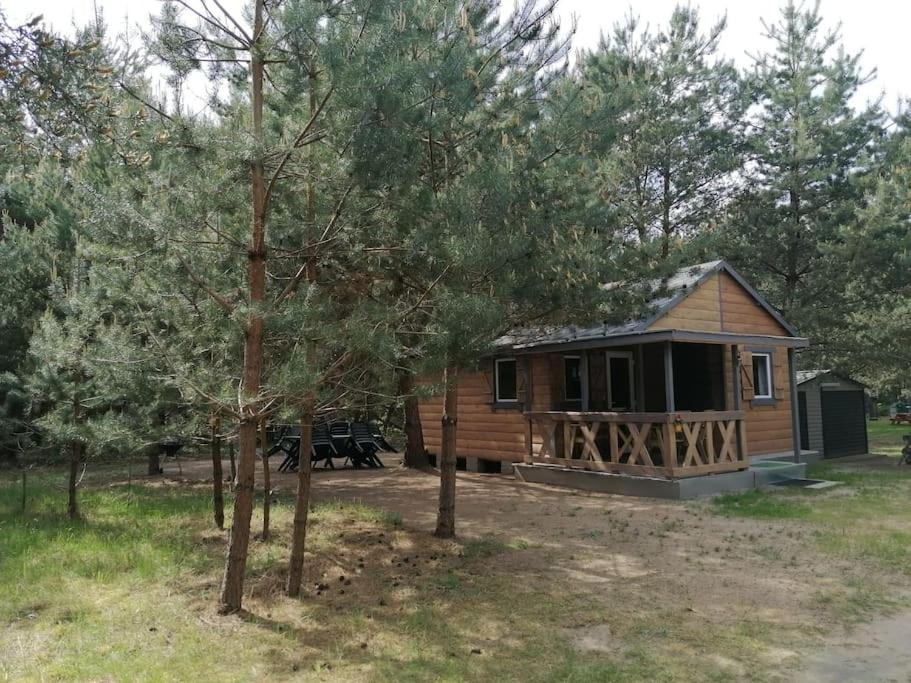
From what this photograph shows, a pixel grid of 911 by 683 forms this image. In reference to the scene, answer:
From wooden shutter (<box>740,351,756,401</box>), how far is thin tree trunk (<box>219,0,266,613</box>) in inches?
401

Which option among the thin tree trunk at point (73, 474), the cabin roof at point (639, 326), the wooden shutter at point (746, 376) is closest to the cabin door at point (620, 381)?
the wooden shutter at point (746, 376)

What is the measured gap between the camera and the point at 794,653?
379cm

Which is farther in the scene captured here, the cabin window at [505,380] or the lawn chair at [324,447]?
the lawn chair at [324,447]

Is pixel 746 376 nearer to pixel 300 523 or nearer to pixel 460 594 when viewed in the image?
pixel 460 594

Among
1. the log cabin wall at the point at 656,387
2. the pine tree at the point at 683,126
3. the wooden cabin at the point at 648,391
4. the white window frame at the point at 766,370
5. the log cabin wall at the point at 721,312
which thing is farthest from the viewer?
the pine tree at the point at 683,126

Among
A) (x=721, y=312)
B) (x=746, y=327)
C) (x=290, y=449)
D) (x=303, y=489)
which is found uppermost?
(x=721, y=312)

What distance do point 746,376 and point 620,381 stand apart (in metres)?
2.31

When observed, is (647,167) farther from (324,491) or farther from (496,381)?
(324,491)

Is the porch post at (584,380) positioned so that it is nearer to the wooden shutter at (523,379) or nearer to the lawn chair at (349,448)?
the wooden shutter at (523,379)

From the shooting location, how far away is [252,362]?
446cm

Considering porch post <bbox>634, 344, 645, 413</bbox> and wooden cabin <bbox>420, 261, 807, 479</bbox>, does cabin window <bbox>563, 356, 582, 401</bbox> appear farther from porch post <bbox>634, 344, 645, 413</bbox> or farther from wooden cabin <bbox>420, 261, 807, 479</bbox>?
porch post <bbox>634, 344, 645, 413</bbox>

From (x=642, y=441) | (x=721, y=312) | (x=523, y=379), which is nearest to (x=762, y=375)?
(x=721, y=312)

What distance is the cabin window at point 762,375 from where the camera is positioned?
1295 cm

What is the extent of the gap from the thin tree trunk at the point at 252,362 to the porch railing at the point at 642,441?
263 inches
